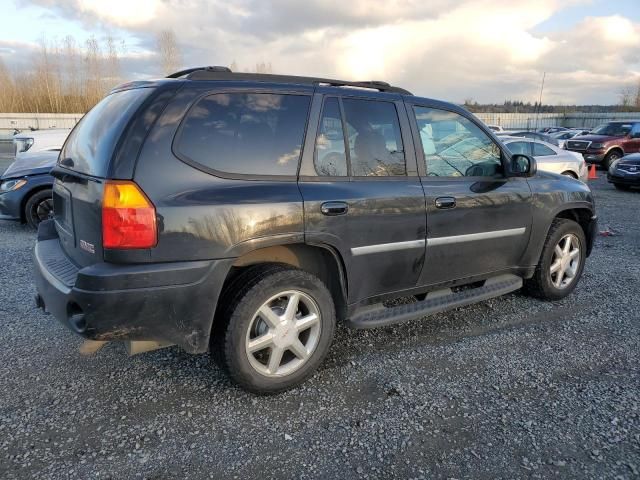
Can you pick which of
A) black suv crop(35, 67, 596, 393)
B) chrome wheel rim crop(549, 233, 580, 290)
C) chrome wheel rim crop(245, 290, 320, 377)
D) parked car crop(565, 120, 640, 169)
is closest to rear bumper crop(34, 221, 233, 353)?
black suv crop(35, 67, 596, 393)

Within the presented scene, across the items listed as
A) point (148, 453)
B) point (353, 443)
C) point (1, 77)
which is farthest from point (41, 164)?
point (1, 77)

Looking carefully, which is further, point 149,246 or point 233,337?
point 233,337

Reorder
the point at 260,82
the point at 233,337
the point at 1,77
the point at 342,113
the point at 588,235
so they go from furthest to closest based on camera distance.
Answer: the point at 1,77
the point at 588,235
the point at 342,113
the point at 260,82
the point at 233,337

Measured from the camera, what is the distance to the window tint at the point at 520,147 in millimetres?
10773

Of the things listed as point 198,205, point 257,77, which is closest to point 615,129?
point 257,77

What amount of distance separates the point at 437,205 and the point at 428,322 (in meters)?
1.16

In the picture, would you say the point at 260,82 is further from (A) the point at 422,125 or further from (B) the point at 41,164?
(B) the point at 41,164

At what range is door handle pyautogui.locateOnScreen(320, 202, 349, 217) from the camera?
9.90 ft

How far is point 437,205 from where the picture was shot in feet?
11.7

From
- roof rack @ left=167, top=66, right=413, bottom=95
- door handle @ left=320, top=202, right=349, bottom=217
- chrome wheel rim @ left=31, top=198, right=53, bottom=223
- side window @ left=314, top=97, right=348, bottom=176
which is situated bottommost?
chrome wheel rim @ left=31, top=198, right=53, bottom=223

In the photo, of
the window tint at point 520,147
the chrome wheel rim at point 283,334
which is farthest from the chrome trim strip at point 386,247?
the window tint at point 520,147

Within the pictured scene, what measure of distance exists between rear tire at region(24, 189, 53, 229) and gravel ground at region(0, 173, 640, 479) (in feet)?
12.4

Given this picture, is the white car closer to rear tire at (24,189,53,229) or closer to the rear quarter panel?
rear tire at (24,189,53,229)

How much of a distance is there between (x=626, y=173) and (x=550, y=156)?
11.1 feet
